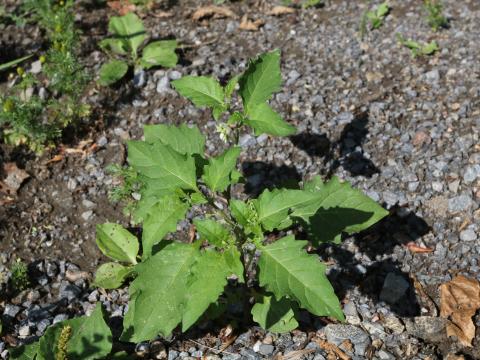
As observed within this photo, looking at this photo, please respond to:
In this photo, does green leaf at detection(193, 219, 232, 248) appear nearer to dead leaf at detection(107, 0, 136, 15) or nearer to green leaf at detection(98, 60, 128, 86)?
green leaf at detection(98, 60, 128, 86)

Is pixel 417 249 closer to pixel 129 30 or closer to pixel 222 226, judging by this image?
pixel 222 226

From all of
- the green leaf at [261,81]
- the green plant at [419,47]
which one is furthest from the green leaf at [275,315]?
the green plant at [419,47]

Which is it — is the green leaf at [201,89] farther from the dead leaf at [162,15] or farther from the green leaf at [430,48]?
the dead leaf at [162,15]

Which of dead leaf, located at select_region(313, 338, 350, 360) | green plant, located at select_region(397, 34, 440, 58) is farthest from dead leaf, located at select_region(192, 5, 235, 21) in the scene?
dead leaf, located at select_region(313, 338, 350, 360)

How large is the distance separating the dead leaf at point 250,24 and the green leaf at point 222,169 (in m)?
2.88

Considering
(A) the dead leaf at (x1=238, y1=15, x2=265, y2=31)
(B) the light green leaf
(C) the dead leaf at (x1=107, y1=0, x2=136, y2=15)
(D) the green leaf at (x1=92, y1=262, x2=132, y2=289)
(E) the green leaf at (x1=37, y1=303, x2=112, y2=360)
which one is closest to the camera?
(E) the green leaf at (x1=37, y1=303, x2=112, y2=360)

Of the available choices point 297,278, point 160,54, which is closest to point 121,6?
point 160,54

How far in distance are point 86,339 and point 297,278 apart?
1253 millimetres

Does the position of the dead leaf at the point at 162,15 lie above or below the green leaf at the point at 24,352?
above

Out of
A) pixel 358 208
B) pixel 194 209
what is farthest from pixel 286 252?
pixel 194 209

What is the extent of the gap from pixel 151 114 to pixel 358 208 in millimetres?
2037

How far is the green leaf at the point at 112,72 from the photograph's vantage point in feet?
15.8

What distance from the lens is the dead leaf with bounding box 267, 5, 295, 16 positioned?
5559 mm

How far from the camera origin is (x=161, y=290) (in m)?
2.80
